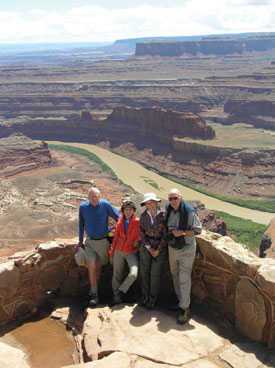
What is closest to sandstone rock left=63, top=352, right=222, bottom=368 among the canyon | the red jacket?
the canyon

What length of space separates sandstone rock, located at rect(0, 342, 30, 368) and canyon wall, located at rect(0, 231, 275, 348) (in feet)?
5.07

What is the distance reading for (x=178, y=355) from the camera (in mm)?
6383

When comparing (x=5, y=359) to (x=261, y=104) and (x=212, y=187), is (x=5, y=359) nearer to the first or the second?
(x=212, y=187)

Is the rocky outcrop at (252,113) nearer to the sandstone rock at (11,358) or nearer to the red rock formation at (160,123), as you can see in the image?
the red rock formation at (160,123)

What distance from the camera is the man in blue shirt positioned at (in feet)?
27.4

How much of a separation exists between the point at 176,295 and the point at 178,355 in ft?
6.67

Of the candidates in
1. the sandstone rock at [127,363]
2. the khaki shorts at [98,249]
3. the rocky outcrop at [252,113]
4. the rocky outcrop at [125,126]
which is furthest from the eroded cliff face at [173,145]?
the sandstone rock at [127,363]

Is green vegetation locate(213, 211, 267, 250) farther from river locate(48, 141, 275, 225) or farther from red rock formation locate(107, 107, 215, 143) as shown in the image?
red rock formation locate(107, 107, 215, 143)

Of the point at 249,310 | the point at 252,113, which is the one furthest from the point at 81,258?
the point at 252,113

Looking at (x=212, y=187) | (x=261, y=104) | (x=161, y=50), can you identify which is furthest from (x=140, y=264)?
(x=161, y=50)

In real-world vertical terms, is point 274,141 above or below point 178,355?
below

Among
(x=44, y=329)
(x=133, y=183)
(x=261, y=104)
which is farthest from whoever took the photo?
(x=261, y=104)

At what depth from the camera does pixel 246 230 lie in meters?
32.6

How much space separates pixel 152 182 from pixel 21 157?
49.5 ft
